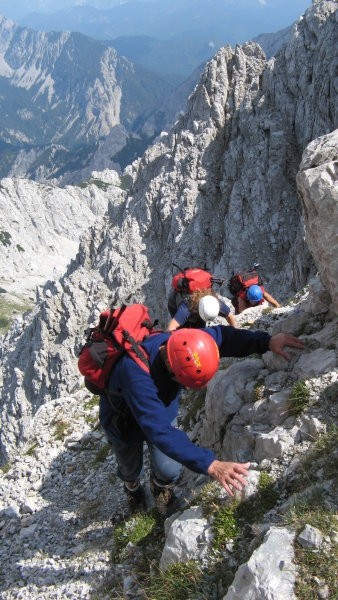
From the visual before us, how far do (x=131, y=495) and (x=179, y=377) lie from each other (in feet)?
11.7

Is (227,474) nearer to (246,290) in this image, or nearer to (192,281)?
(192,281)

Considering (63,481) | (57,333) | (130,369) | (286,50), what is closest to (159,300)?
(57,333)

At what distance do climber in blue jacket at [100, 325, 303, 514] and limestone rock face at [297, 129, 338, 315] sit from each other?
1323mm

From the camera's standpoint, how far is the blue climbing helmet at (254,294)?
15.5 metres

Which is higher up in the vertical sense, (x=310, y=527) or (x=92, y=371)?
(x=92, y=371)

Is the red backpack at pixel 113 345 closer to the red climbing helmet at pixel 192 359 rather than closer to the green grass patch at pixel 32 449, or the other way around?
the red climbing helmet at pixel 192 359

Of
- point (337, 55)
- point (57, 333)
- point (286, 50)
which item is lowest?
point (57, 333)

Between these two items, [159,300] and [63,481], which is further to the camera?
[159,300]

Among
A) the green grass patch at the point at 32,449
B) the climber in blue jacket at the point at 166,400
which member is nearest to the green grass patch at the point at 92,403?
the green grass patch at the point at 32,449

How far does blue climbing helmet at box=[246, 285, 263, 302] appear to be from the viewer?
15.5m

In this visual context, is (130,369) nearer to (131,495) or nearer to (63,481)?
(131,495)

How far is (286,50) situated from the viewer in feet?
Result: 198

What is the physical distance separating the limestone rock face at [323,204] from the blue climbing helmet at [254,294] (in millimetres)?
7355

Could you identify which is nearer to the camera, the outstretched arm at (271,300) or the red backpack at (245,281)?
the outstretched arm at (271,300)
